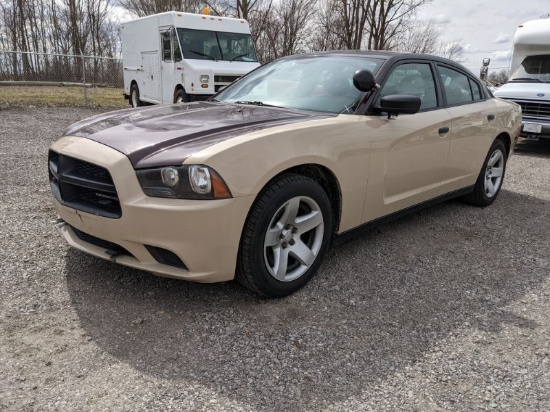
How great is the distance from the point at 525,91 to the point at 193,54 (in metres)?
7.55

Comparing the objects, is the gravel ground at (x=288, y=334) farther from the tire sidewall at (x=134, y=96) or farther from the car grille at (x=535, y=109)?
the tire sidewall at (x=134, y=96)

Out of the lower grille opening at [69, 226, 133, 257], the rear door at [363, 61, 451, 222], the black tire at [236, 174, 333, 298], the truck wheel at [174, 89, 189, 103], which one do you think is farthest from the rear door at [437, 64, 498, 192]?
the truck wheel at [174, 89, 189, 103]

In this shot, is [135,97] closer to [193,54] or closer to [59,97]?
[59,97]

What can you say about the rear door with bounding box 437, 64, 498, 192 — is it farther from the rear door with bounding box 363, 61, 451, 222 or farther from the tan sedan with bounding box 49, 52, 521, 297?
the rear door with bounding box 363, 61, 451, 222

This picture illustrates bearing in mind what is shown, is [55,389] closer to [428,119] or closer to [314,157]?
[314,157]

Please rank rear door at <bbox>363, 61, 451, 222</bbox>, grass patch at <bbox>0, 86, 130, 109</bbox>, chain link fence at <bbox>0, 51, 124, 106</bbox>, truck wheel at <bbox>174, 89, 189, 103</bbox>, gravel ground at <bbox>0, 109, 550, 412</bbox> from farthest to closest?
1. chain link fence at <bbox>0, 51, 124, 106</bbox>
2. grass patch at <bbox>0, 86, 130, 109</bbox>
3. truck wheel at <bbox>174, 89, 189, 103</bbox>
4. rear door at <bbox>363, 61, 451, 222</bbox>
5. gravel ground at <bbox>0, 109, 550, 412</bbox>

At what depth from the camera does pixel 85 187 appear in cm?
275

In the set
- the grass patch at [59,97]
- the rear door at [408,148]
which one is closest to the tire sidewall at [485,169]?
the rear door at [408,148]

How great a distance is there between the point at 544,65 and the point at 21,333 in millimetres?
10954

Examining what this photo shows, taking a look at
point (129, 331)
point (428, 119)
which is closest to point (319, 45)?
point (428, 119)

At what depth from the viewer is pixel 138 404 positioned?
2074 millimetres

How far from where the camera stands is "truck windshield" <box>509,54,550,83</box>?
995 cm

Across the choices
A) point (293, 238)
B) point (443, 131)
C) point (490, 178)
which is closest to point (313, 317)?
point (293, 238)

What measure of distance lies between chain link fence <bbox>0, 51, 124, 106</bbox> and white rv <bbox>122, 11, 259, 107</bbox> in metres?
5.18
